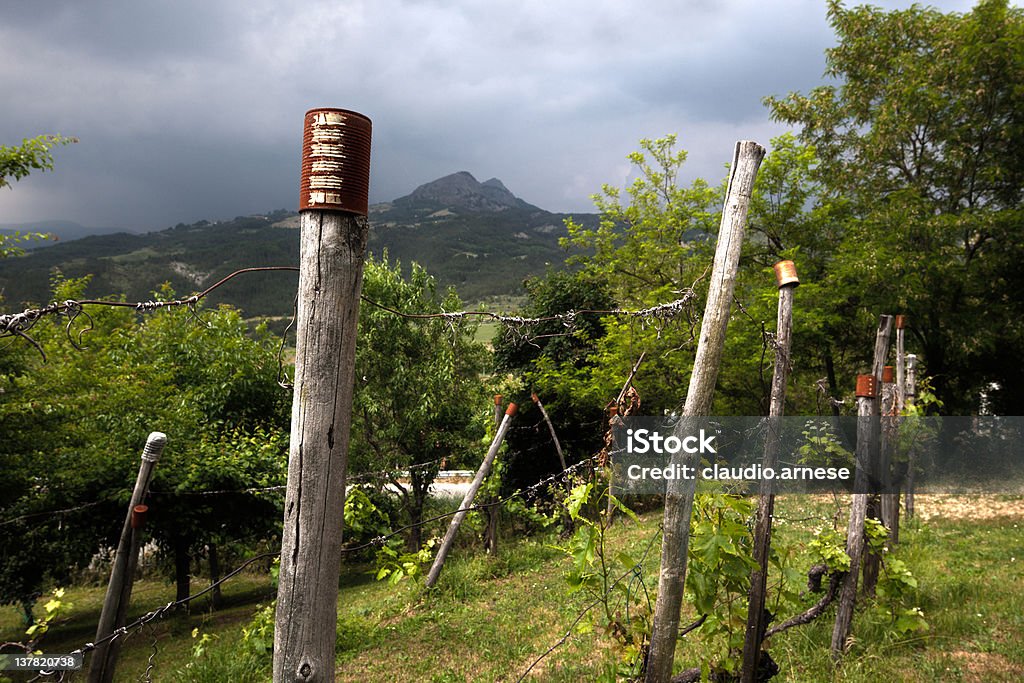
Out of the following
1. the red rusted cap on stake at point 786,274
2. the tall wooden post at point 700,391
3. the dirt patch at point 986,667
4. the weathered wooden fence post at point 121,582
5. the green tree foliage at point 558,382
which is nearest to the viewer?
the tall wooden post at point 700,391

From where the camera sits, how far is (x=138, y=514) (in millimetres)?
3502

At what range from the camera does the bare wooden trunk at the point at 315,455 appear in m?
1.85

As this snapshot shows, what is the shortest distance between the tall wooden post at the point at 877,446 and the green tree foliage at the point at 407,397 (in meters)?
12.5

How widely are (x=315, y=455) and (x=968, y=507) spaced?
14.9 meters

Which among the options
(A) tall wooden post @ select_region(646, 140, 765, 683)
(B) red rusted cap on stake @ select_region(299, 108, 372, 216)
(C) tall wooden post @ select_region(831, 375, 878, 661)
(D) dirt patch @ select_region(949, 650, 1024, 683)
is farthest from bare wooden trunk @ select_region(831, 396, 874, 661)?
(B) red rusted cap on stake @ select_region(299, 108, 372, 216)

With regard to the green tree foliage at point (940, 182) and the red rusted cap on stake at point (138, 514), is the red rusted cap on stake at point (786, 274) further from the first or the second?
the green tree foliage at point (940, 182)

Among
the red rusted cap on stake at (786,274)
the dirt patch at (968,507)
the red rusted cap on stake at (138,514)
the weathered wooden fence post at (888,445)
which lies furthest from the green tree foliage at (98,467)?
the dirt patch at (968,507)

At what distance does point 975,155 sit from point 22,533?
2201cm

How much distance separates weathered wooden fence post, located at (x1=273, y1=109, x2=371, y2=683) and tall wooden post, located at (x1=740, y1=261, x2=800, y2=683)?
2.58m

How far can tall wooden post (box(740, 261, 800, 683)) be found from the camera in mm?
3436

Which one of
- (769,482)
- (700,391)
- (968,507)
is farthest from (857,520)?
(968,507)

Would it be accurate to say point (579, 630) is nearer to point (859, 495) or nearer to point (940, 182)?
point (859, 495)

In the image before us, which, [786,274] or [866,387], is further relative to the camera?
[866,387]

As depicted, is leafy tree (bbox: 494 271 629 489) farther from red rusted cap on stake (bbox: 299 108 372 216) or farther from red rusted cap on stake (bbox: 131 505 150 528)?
red rusted cap on stake (bbox: 299 108 372 216)
